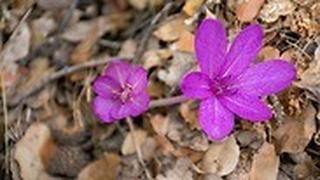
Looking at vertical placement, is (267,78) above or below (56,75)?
above

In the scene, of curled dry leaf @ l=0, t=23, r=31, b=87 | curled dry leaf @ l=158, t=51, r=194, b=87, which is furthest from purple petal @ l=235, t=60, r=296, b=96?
curled dry leaf @ l=0, t=23, r=31, b=87

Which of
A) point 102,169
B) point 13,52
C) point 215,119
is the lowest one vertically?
point 102,169

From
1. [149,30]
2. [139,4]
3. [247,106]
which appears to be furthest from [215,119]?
[139,4]

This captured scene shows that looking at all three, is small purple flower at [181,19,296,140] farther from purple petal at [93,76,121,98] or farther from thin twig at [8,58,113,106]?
thin twig at [8,58,113,106]

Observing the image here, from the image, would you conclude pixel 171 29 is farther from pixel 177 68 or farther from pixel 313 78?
pixel 313 78

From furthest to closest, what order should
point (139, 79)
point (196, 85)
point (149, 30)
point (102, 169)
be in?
point (149, 30), point (102, 169), point (139, 79), point (196, 85)

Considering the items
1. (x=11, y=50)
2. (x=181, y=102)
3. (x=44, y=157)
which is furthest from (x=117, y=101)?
(x=11, y=50)

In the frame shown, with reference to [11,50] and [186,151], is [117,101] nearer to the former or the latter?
[186,151]

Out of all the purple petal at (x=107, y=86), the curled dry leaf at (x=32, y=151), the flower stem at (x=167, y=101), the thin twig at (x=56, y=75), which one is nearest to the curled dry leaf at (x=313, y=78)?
the flower stem at (x=167, y=101)
